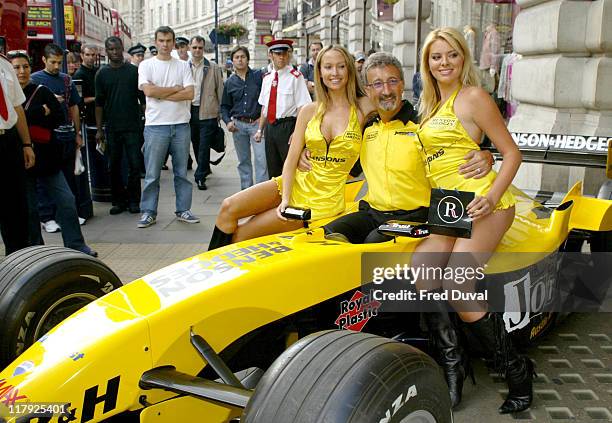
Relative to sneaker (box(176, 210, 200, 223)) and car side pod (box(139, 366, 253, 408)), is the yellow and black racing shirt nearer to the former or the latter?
car side pod (box(139, 366, 253, 408))

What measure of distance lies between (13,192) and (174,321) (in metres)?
3.00

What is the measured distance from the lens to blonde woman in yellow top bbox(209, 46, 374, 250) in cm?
368

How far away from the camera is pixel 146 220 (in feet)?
24.8

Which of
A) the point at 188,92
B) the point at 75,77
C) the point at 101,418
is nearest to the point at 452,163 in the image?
the point at 101,418

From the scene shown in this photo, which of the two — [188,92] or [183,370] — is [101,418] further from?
[188,92]

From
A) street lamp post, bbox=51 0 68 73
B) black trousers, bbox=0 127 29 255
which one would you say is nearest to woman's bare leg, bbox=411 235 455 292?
black trousers, bbox=0 127 29 255

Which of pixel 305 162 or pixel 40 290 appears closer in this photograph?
pixel 40 290

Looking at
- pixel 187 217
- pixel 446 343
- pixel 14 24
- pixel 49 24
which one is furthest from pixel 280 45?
pixel 49 24

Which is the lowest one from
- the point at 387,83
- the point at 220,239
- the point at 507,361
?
the point at 507,361

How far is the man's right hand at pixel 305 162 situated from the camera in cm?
383

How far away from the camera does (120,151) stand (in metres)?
8.22

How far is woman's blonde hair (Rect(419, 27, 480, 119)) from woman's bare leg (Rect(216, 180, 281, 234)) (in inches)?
40.0

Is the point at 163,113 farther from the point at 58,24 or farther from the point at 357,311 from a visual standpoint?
the point at 357,311

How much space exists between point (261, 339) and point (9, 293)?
3.69ft
